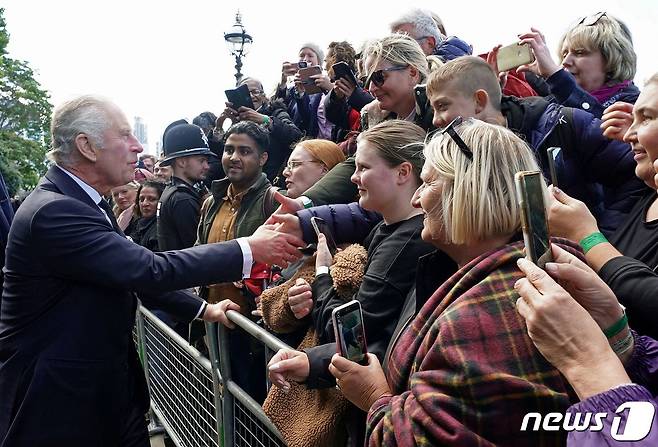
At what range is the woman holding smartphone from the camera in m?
2.02

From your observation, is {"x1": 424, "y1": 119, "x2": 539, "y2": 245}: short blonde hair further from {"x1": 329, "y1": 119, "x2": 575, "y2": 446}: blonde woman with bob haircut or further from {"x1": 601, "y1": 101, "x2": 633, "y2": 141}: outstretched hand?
{"x1": 601, "y1": 101, "x2": 633, "y2": 141}: outstretched hand

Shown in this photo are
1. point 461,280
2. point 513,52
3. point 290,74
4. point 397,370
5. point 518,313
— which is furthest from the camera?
point 290,74

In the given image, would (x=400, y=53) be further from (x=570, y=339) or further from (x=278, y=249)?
(x=570, y=339)

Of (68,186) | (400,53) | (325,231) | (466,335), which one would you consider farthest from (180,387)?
(466,335)

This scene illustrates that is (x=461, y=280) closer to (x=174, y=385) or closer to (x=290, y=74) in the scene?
(x=174, y=385)

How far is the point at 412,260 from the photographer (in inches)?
82.5

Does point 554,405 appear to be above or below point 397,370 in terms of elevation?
above

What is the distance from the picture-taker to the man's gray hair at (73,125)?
8.89 ft

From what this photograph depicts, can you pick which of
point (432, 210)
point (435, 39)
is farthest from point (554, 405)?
point (435, 39)

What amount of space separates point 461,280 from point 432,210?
34cm

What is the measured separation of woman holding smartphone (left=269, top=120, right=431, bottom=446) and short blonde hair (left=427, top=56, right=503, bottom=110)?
0.30 meters

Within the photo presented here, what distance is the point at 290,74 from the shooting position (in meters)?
5.75

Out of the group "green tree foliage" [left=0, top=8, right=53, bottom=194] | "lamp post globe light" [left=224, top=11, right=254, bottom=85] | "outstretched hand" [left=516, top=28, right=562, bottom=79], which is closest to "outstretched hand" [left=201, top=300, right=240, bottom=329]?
"outstretched hand" [left=516, top=28, right=562, bottom=79]

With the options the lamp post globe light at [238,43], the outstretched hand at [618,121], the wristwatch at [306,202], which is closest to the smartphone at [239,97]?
the wristwatch at [306,202]
